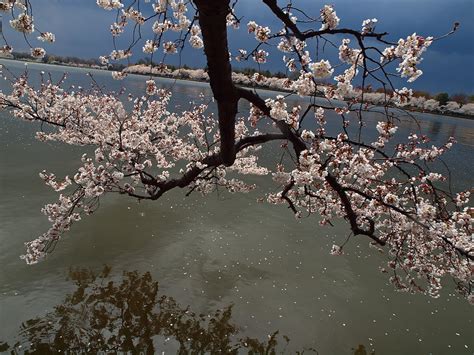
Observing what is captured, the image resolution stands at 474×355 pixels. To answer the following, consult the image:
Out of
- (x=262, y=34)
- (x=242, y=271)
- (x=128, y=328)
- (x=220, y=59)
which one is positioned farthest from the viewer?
(x=242, y=271)

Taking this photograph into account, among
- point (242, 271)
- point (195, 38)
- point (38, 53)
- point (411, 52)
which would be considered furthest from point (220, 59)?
point (242, 271)

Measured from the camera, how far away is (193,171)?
19.0 ft

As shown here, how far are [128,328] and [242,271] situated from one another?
11.1 feet

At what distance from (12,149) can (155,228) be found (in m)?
11.4

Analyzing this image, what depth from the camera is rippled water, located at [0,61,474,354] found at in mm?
7191

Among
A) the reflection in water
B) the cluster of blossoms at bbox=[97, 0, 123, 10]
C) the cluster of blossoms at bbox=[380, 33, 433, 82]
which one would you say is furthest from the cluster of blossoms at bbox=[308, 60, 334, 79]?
the reflection in water

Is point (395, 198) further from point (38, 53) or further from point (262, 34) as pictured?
point (38, 53)

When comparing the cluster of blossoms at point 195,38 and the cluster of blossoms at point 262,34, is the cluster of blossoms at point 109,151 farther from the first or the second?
the cluster of blossoms at point 262,34

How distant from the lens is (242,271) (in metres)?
9.12

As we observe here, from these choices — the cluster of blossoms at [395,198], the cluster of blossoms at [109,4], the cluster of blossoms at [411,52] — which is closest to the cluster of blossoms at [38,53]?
the cluster of blossoms at [109,4]

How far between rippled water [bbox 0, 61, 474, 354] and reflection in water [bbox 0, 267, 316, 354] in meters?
0.20

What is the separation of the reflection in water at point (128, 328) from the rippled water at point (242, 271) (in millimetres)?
197

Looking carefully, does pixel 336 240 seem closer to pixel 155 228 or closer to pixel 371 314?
pixel 371 314

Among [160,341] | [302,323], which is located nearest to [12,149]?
[160,341]
